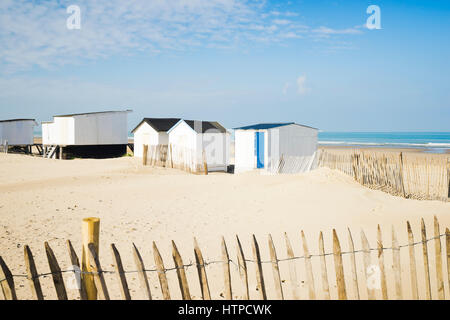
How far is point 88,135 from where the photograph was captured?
33000 millimetres

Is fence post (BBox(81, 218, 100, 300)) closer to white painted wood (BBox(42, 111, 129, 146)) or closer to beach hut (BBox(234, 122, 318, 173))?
beach hut (BBox(234, 122, 318, 173))

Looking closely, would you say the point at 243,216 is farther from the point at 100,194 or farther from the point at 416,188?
the point at 416,188

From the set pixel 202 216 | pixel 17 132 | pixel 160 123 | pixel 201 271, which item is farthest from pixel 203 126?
pixel 201 271

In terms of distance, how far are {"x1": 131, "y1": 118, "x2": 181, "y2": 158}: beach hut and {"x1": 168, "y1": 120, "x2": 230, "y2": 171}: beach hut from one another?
15.2 ft

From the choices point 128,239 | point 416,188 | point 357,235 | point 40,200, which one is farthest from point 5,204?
point 416,188

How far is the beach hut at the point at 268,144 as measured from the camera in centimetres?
2269

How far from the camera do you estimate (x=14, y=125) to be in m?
37.9

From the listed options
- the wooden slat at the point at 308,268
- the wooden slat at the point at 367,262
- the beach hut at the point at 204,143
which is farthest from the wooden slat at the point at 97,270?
the beach hut at the point at 204,143

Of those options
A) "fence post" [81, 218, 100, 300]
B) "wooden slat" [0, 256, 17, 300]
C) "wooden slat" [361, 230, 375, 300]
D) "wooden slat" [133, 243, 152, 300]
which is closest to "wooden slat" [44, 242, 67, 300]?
"fence post" [81, 218, 100, 300]

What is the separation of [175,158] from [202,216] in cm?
1417

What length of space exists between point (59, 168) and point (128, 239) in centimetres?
1733

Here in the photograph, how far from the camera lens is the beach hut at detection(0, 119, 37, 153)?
37128 mm

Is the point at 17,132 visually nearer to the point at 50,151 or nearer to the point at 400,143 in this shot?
the point at 50,151

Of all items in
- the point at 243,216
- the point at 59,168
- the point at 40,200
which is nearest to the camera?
the point at 243,216
